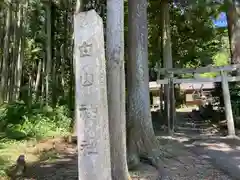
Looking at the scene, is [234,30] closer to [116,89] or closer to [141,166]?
[141,166]

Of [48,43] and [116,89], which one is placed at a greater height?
[48,43]

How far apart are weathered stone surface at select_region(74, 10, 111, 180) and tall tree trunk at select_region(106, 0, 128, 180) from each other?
186cm

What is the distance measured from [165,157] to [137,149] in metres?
0.95

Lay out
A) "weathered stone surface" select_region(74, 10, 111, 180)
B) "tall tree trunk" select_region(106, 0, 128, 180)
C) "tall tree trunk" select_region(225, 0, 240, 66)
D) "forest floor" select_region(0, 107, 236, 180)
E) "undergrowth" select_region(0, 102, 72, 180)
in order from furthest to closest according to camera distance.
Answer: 1. "tall tree trunk" select_region(225, 0, 240, 66)
2. "undergrowth" select_region(0, 102, 72, 180)
3. "forest floor" select_region(0, 107, 236, 180)
4. "tall tree trunk" select_region(106, 0, 128, 180)
5. "weathered stone surface" select_region(74, 10, 111, 180)

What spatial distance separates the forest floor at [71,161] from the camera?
7235 millimetres

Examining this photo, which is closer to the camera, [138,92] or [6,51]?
[138,92]

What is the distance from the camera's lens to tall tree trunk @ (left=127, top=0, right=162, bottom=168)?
8.17 meters

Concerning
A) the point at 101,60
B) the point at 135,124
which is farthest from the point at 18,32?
the point at 101,60

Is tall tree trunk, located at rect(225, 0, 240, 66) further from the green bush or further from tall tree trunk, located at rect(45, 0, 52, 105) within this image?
tall tree trunk, located at rect(45, 0, 52, 105)

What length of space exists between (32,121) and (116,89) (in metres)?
7.01

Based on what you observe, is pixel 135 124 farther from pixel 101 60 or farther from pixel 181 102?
pixel 181 102

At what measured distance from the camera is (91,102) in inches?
159

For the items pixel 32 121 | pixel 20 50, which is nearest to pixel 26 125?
pixel 32 121

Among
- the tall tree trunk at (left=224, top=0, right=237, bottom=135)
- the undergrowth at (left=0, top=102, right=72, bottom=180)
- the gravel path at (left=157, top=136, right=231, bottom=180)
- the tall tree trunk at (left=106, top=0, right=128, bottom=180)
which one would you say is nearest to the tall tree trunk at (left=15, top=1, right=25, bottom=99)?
the undergrowth at (left=0, top=102, right=72, bottom=180)
